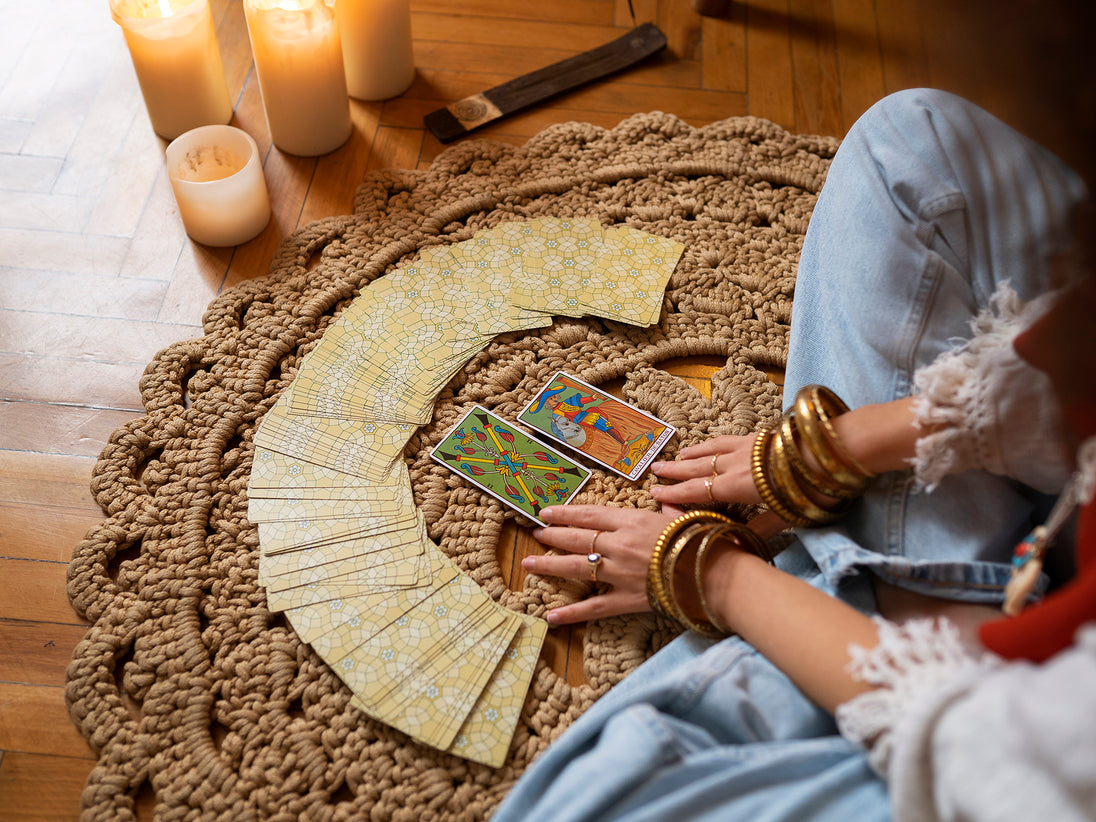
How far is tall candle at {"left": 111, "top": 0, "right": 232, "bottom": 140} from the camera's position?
4.79ft

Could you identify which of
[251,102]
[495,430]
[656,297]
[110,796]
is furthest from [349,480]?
[251,102]

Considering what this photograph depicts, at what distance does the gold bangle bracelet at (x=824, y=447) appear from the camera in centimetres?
93

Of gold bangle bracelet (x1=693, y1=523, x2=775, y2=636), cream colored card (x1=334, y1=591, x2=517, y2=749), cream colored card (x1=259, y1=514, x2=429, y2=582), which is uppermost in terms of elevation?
gold bangle bracelet (x1=693, y1=523, x2=775, y2=636)

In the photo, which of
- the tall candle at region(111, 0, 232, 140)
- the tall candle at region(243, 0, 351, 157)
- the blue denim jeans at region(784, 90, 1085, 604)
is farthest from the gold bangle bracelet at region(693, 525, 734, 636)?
the tall candle at region(111, 0, 232, 140)

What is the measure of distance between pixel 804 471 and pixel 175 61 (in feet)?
4.18

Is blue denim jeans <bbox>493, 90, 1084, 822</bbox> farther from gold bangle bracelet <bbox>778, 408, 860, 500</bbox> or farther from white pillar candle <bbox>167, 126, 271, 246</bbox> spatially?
white pillar candle <bbox>167, 126, 271, 246</bbox>

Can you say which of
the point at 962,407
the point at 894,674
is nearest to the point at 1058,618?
the point at 894,674

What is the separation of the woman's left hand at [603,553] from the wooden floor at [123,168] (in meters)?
0.08

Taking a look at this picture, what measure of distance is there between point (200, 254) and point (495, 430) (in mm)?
629

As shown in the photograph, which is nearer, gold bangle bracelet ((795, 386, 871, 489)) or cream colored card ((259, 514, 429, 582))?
gold bangle bracelet ((795, 386, 871, 489))

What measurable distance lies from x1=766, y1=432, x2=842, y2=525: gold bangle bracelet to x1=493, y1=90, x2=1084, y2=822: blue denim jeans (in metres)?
0.02

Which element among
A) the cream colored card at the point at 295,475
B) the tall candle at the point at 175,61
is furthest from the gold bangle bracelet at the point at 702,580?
the tall candle at the point at 175,61

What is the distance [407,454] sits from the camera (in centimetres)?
125

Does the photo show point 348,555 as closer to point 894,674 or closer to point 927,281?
point 894,674
